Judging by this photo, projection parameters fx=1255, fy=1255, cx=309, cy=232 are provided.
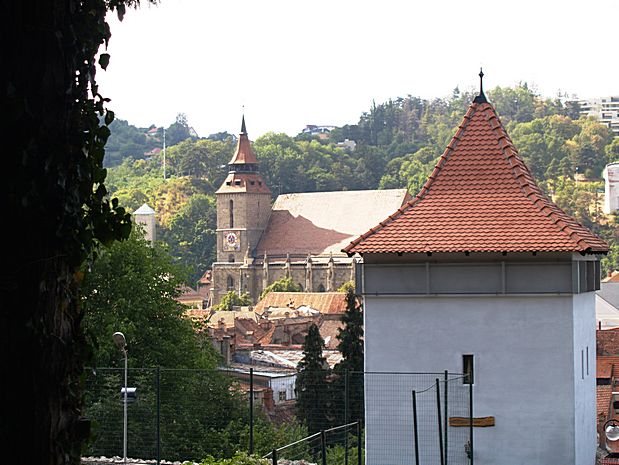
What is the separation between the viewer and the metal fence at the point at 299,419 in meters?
16.0

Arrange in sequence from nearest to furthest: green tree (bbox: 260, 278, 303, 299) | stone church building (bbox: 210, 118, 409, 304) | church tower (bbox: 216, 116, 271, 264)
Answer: green tree (bbox: 260, 278, 303, 299) → stone church building (bbox: 210, 118, 409, 304) → church tower (bbox: 216, 116, 271, 264)

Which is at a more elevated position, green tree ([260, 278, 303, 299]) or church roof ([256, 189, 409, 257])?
church roof ([256, 189, 409, 257])

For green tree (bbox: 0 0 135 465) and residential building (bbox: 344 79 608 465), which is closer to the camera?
green tree (bbox: 0 0 135 465)

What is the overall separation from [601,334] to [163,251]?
81.5 ft

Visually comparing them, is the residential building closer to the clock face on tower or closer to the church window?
the church window

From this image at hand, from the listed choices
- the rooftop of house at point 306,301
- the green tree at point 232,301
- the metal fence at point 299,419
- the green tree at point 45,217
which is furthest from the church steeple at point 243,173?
the green tree at point 45,217

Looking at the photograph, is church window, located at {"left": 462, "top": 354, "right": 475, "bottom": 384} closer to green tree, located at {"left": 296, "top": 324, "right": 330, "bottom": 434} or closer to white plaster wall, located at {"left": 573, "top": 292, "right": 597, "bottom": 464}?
white plaster wall, located at {"left": 573, "top": 292, "right": 597, "bottom": 464}

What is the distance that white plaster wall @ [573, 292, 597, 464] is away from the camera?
16547 mm

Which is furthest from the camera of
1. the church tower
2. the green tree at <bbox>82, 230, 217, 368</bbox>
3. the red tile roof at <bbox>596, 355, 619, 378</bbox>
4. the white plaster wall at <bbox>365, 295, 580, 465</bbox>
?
the church tower

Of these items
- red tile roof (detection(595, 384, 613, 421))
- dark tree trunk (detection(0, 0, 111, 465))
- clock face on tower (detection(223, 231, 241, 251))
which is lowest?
red tile roof (detection(595, 384, 613, 421))

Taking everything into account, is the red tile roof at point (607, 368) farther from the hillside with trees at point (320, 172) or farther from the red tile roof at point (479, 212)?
the hillside with trees at point (320, 172)

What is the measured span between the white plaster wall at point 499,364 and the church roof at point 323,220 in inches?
4040

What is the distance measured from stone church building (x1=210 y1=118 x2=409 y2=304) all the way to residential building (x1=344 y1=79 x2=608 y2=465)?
10062cm

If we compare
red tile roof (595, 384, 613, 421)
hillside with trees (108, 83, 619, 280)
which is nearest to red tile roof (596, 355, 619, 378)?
red tile roof (595, 384, 613, 421)
